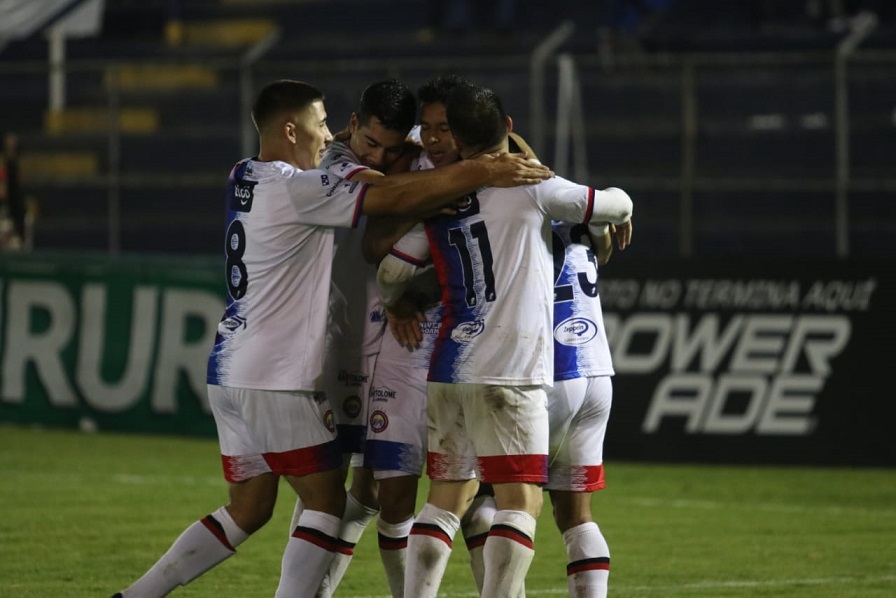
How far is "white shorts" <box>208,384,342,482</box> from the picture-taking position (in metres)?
5.83

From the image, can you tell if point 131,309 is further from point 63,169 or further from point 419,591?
point 419,591

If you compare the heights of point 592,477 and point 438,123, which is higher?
point 438,123

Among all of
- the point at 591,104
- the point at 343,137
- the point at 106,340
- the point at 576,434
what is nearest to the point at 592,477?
the point at 576,434

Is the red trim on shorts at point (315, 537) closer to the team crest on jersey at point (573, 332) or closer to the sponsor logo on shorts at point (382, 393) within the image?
the sponsor logo on shorts at point (382, 393)

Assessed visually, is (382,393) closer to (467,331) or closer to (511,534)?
(467,331)

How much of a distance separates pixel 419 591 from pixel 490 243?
4.15ft

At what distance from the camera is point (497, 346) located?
5586 millimetres

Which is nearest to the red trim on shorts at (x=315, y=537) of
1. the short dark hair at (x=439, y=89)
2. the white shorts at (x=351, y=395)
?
the white shorts at (x=351, y=395)

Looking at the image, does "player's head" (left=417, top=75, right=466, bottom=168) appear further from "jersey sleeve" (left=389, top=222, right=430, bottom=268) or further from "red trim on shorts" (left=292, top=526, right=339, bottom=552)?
"red trim on shorts" (left=292, top=526, right=339, bottom=552)

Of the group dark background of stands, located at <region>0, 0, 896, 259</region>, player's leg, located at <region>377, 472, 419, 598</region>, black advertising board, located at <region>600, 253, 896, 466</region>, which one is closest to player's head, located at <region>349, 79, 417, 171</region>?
player's leg, located at <region>377, 472, 419, 598</region>

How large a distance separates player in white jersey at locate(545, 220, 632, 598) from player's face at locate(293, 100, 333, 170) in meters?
0.99

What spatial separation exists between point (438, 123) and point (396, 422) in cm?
118

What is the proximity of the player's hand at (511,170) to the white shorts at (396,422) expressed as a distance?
1.01 meters

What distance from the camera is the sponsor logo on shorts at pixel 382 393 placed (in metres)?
6.20
